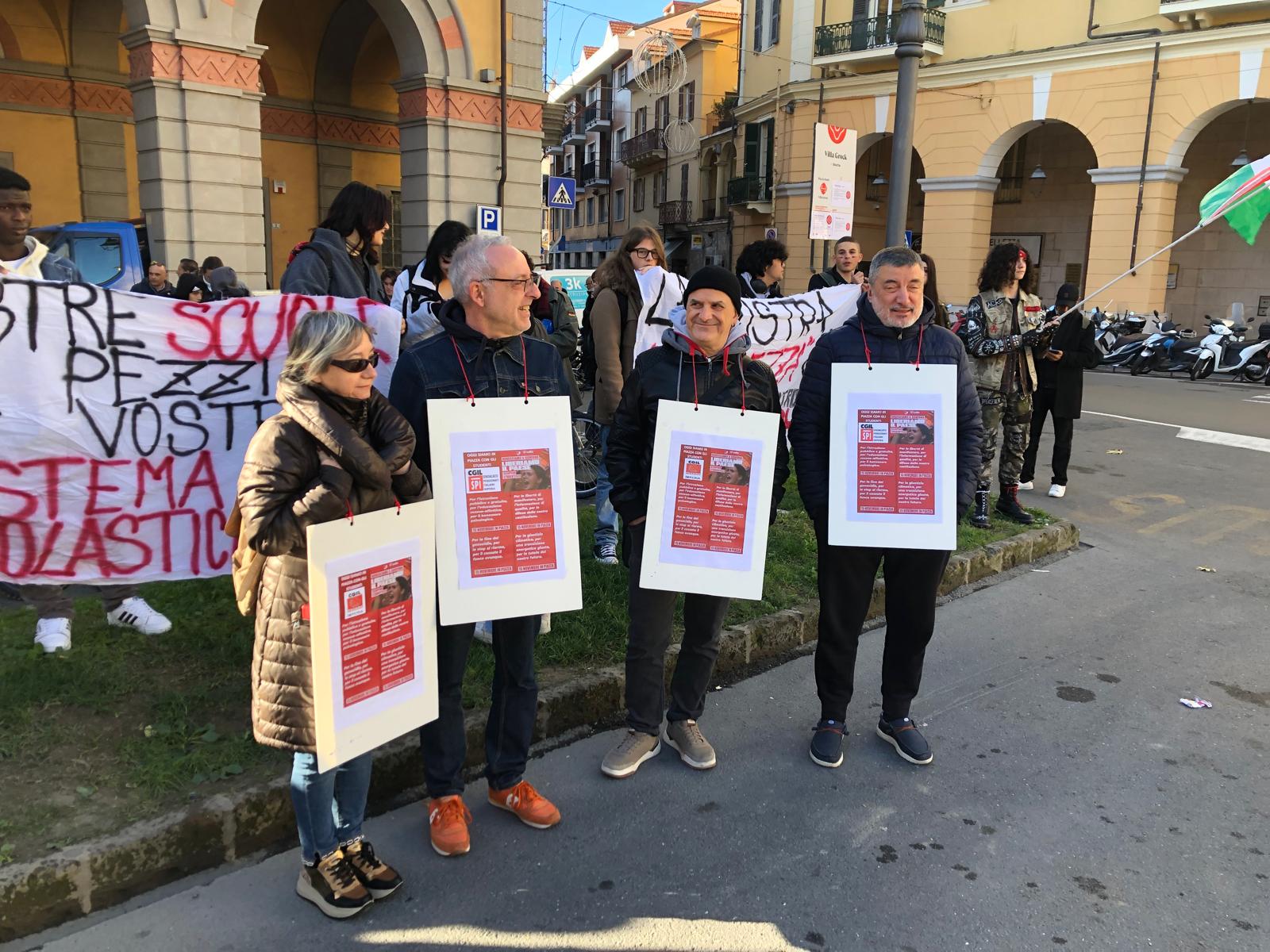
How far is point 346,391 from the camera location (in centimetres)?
259

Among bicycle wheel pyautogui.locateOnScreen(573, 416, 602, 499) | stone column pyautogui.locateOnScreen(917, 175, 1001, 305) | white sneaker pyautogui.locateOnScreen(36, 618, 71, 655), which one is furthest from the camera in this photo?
stone column pyautogui.locateOnScreen(917, 175, 1001, 305)

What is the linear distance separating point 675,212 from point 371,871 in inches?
1686

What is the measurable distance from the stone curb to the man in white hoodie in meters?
1.45

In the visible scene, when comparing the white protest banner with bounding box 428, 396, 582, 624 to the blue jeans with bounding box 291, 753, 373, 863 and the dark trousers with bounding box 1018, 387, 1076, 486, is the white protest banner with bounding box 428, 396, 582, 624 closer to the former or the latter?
the blue jeans with bounding box 291, 753, 373, 863

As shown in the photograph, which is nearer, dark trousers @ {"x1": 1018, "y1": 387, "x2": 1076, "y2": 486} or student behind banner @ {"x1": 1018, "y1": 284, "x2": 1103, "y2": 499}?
student behind banner @ {"x1": 1018, "y1": 284, "x2": 1103, "y2": 499}

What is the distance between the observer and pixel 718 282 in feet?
11.2

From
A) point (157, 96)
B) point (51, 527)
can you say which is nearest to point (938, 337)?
point (51, 527)

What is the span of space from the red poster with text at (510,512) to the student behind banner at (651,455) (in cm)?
46

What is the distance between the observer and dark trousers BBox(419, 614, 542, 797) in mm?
3080

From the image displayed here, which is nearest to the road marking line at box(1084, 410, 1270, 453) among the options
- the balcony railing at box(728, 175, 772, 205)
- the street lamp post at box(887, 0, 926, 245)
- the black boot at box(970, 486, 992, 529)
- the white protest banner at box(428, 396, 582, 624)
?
the street lamp post at box(887, 0, 926, 245)

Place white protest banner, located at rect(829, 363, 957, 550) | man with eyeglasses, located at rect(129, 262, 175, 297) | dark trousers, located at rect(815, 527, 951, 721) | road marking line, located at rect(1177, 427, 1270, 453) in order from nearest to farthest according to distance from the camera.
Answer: white protest banner, located at rect(829, 363, 957, 550), dark trousers, located at rect(815, 527, 951, 721), man with eyeglasses, located at rect(129, 262, 175, 297), road marking line, located at rect(1177, 427, 1270, 453)

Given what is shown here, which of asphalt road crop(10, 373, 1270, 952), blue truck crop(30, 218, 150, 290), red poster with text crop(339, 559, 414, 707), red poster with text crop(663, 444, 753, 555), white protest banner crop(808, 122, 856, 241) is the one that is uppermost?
white protest banner crop(808, 122, 856, 241)

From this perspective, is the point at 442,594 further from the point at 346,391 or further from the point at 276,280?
the point at 276,280

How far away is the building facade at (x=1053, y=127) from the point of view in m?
21.9
